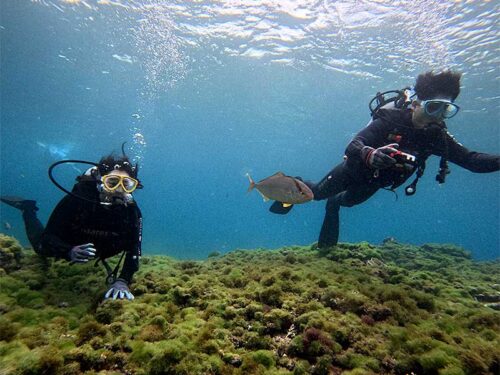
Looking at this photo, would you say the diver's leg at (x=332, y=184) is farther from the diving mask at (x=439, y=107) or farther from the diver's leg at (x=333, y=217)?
the diving mask at (x=439, y=107)

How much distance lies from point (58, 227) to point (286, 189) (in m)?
4.06

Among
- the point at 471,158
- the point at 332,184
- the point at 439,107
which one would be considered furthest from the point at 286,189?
the point at 471,158

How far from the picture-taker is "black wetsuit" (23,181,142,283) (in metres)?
5.23

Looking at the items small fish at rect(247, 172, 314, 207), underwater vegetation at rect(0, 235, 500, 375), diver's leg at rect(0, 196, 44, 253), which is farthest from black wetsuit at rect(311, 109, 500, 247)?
diver's leg at rect(0, 196, 44, 253)

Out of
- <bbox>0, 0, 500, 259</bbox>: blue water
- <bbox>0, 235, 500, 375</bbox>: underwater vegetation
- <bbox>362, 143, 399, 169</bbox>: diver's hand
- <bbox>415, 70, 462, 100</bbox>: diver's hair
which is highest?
<bbox>0, 0, 500, 259</bbox>: blue water

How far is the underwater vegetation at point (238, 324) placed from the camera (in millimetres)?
2924

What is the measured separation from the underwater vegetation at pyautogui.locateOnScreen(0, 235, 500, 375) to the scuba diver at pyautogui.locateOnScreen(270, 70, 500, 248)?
2230 mm

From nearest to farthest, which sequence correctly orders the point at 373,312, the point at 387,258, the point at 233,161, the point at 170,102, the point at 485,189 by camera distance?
the point at 373,312 < the point at 387,258 < the point at 170,102 < the point at 485,189 < the point at 233,161

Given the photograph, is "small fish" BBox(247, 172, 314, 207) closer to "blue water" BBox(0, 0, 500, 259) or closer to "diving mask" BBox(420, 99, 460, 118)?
"diving mask" BBox(420, 99, 460, 118)

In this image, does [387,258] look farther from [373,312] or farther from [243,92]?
[243,92]

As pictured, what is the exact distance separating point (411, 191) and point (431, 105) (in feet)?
5.92

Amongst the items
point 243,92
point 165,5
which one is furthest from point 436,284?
point 243,92

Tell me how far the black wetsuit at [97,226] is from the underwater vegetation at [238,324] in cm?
52

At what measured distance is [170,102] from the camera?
41719mm
